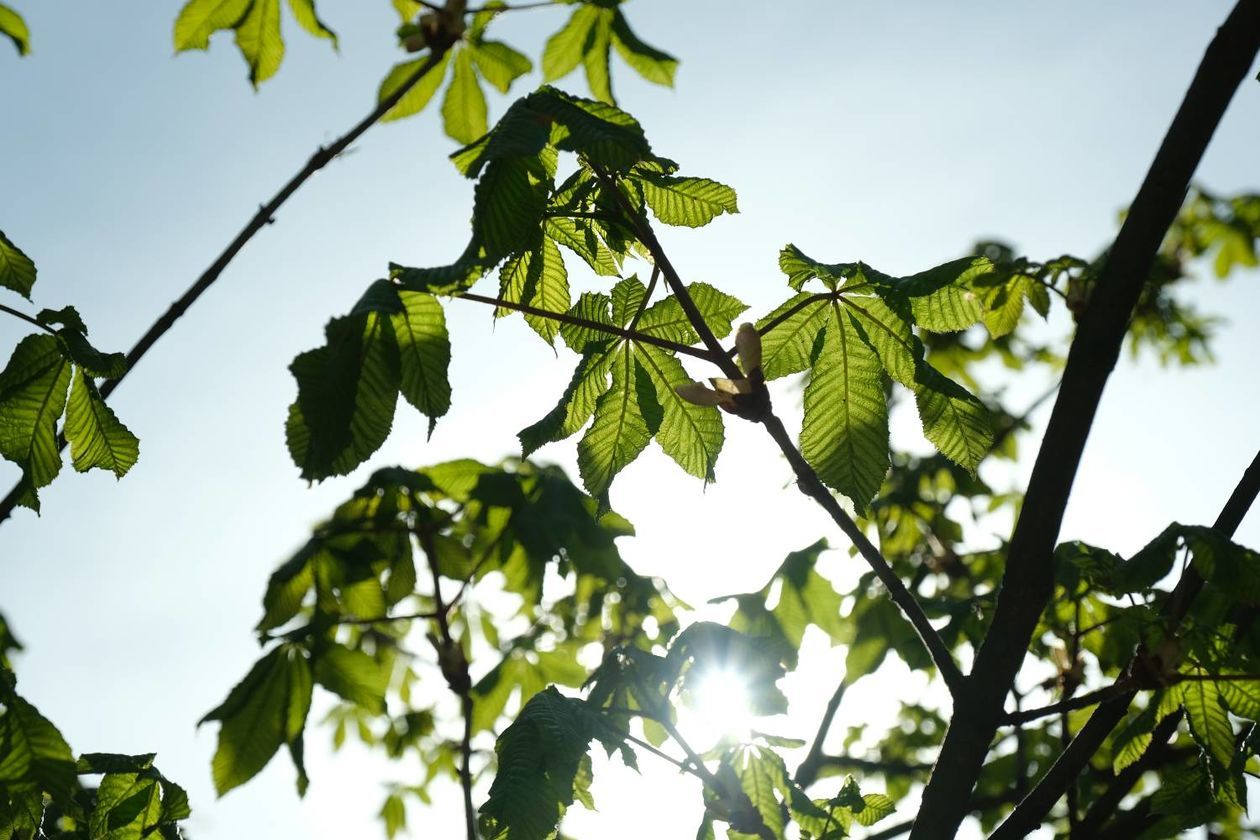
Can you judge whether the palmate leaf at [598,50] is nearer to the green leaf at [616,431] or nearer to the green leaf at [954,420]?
the green leaf at [616,431]

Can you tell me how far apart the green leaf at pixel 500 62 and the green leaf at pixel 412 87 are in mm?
76

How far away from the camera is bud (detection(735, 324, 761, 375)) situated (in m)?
1.18

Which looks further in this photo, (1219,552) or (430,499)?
(430,499)

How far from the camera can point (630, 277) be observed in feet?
4.58

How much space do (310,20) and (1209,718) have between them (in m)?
2.11

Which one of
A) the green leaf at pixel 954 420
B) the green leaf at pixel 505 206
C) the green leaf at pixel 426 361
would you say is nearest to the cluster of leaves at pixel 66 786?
the green leaf at pixel 426 361

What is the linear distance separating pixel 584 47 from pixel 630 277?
3.06 ft

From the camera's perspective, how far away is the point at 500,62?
2123 millimetres

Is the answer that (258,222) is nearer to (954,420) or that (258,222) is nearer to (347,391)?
(347,391)

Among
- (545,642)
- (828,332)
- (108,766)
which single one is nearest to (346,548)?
(108,766)

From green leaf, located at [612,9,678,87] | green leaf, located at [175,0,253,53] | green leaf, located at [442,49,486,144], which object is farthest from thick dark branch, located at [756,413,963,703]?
green leaf, located at [175,0,253,53]

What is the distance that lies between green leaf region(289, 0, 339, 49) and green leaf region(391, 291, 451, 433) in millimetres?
1029

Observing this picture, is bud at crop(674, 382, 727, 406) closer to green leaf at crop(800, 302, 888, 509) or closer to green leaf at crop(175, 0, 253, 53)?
green leaf at crop(800, 302, 888, 509)

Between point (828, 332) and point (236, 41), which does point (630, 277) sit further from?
point (236, 41)
